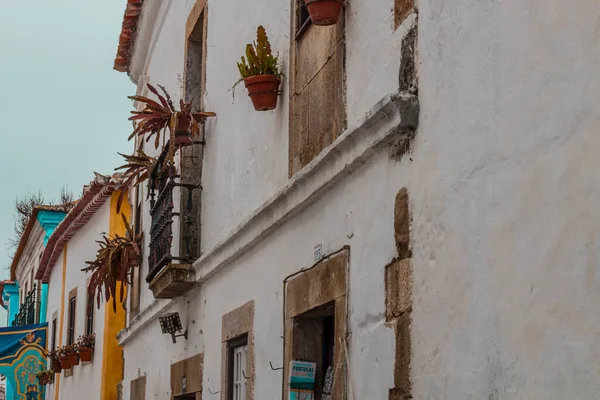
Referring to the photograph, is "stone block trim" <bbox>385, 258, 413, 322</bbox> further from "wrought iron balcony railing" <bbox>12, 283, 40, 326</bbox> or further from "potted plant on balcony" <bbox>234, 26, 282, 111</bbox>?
"wrought iron balcony railing" <bbox>12, 283, 40, 326</bbox>

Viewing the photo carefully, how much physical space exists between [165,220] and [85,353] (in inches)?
315

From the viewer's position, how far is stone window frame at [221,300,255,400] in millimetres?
7535

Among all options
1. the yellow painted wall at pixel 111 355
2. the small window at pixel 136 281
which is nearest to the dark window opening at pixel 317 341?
the small window at pixel 136 281

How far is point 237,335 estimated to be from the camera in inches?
314

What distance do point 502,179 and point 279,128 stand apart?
334 centimetres

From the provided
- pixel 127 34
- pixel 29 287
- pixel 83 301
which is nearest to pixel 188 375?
pixel 127 34

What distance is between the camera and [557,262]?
141 inches

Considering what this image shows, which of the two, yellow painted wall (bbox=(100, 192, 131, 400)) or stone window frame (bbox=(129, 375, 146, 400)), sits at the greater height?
yellow painted wall (bbox=(100, 192, 131, 400))

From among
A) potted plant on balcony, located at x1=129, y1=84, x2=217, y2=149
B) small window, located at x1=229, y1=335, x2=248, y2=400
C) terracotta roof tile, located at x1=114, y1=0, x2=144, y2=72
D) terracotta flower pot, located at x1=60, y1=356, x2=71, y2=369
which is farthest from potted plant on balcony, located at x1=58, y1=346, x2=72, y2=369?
small window, located at x1=229, y1=335, x2=248, y2=400

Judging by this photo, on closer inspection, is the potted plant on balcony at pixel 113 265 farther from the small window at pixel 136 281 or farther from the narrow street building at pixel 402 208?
the narrow street building at pixel 402 208

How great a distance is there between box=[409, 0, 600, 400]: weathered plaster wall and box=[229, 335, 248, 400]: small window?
3.45 meters

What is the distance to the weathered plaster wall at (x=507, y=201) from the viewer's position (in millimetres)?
3473

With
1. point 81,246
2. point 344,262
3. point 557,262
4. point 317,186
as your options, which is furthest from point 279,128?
point 81,246

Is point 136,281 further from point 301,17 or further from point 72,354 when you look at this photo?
point 301,17
